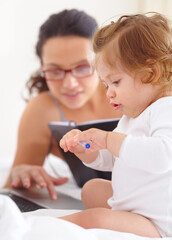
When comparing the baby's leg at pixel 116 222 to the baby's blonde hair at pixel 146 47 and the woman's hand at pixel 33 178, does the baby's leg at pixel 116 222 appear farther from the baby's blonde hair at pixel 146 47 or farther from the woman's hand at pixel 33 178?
the woman's hand at pixel 33 178

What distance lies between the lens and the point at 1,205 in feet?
2.15

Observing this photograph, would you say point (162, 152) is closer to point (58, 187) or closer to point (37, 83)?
point (58, 187)

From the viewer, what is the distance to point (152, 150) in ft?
2.25

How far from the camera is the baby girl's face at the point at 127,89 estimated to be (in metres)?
0.79

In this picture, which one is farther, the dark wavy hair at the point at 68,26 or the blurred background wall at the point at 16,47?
the blurred background wall at the point at 16,47

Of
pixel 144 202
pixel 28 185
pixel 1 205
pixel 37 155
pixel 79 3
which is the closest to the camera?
pixel 1 205

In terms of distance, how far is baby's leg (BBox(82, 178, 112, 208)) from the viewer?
0.94 meters

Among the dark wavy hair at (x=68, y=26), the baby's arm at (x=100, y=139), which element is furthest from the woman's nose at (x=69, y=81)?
the baby's arm at (x=100, y=139)

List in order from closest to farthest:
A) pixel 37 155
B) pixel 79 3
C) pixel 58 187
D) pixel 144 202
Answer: pixel 144 202, pixel 58 187, pixel 37 155, pixel 79 3

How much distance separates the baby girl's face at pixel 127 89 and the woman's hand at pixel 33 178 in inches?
22.4

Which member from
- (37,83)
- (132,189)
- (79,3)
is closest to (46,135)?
(37,83)

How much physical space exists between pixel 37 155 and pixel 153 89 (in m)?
1.10

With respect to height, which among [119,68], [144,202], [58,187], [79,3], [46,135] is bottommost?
[58,187]

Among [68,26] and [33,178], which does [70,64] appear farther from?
[33,178]
